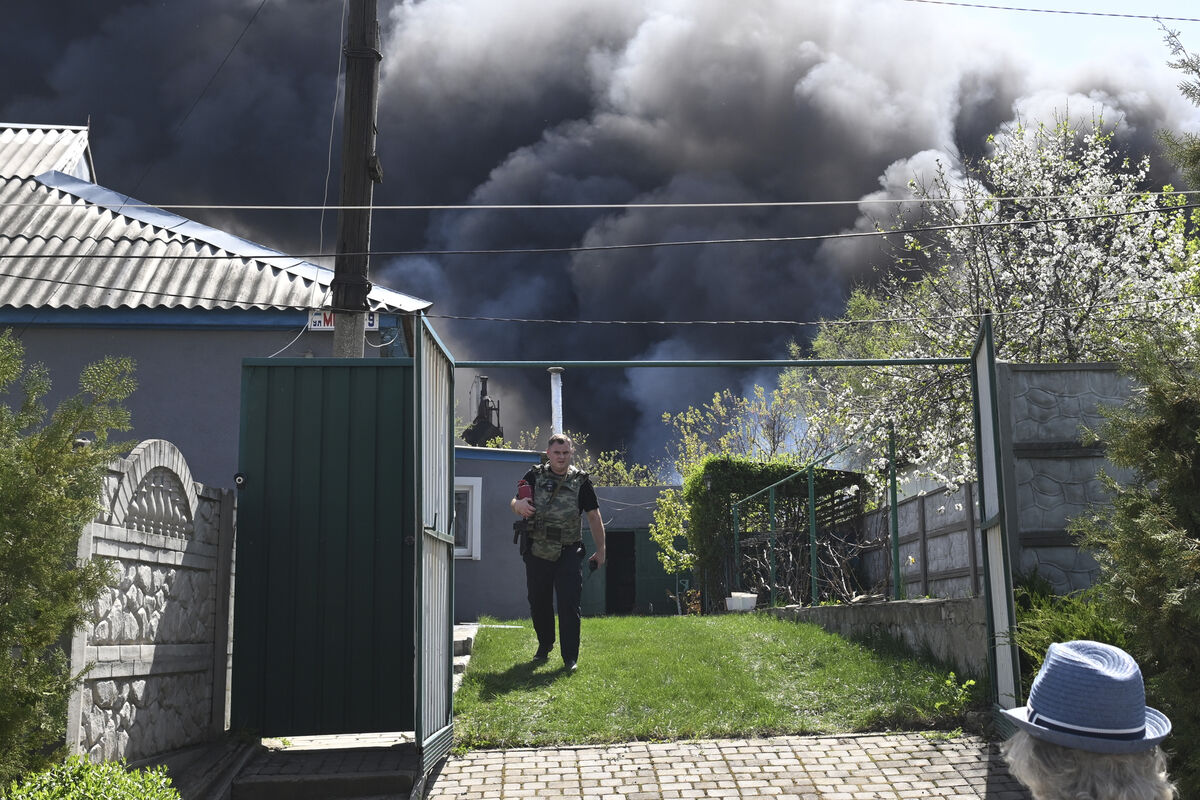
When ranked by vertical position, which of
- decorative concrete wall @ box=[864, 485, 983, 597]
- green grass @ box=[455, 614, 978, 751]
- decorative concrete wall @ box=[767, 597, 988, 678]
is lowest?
green grass @ box=[455, 614, 978, 751]

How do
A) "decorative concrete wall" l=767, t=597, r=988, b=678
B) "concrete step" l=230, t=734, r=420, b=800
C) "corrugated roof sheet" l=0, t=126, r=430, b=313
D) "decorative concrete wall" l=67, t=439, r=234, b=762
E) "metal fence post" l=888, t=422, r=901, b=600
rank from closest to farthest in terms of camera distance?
1. "decorative concrete wall" l=67, t=439, r=234, b=762
2. "concrete step" l=230, t=734, r=420, b=800
3. "decorative concrete wall" l=767, t=597, r=988, b=678
4. "metal fence post" l=888, t=422, r=901, b=600
5. "corrugated roof sheet" l=0, t=126, r=430, b=313

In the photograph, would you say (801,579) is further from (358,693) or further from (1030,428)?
(358,693)

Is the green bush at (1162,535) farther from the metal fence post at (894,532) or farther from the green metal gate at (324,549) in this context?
the green metal gate at (324,549)

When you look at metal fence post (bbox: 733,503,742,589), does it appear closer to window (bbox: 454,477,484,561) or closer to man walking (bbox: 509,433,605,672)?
window (bbox: 454,477,484,561)

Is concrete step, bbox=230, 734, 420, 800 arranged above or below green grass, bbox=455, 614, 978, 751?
below

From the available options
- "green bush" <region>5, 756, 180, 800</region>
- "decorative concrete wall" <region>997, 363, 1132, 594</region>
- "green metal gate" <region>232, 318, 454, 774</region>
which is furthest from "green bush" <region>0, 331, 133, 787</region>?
"decorative concrete wall" <region>997, 363, 1132, 594</region>

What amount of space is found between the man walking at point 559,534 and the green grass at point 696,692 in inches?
15.3

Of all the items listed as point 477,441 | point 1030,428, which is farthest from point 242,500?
point 477,441

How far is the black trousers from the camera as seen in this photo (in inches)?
320

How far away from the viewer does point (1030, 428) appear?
23.1 ft

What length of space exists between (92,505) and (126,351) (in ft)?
27.4

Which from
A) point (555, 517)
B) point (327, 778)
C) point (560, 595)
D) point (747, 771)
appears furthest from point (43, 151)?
point (747, 771)

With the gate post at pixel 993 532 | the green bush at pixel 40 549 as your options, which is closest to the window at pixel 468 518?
the gate post at pixel 993 532

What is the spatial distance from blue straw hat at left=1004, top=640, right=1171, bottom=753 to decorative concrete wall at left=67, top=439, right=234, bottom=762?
3.84m
